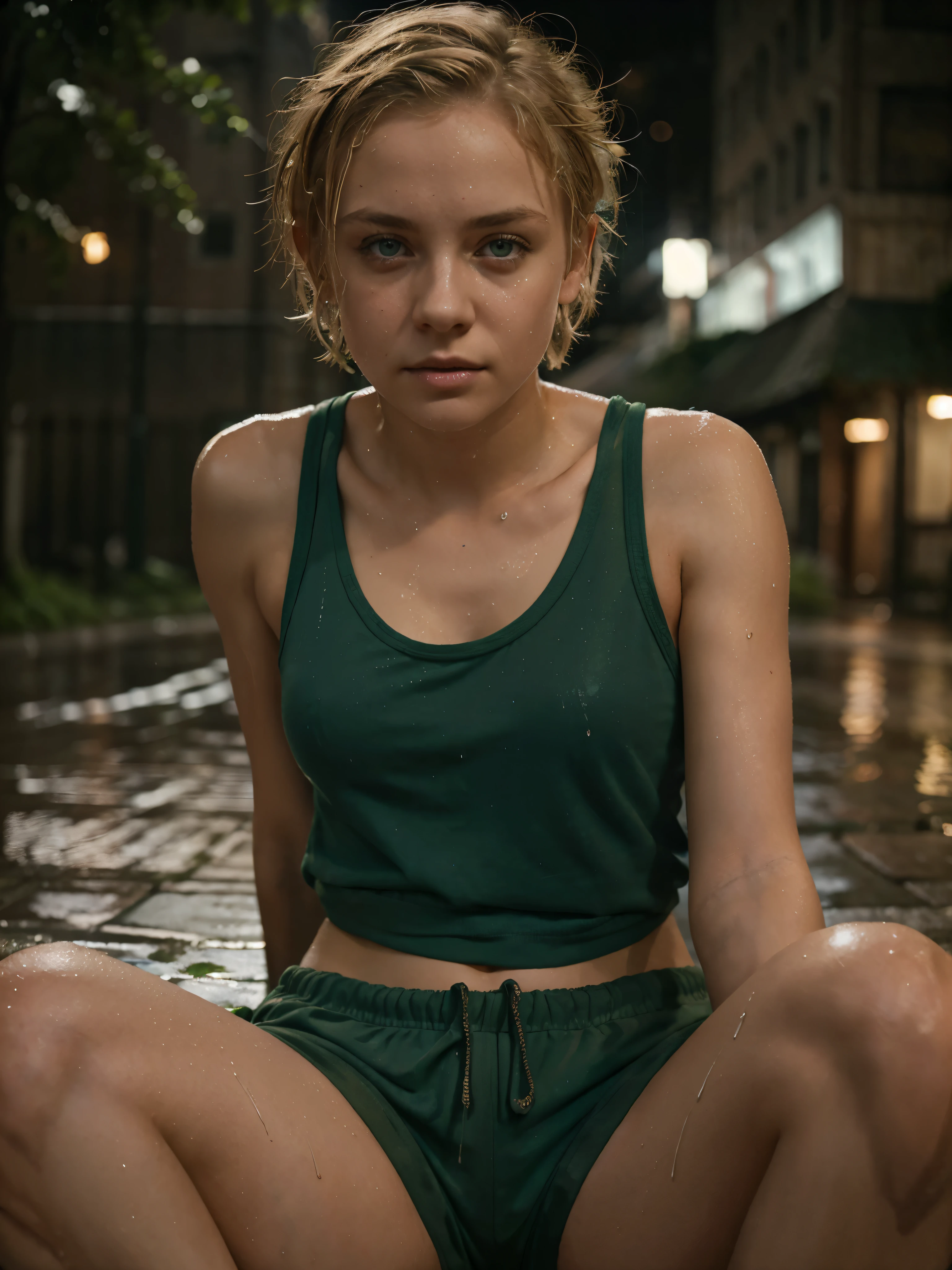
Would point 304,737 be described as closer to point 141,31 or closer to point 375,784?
point 375,784

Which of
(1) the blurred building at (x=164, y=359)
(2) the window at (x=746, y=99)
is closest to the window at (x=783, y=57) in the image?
(2) the window at (x=746, y=99)

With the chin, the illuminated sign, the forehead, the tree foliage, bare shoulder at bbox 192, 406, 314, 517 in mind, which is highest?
the illuminated sign

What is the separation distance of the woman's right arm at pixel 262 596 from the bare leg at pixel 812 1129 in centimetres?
85

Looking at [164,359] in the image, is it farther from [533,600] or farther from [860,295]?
[533,600]

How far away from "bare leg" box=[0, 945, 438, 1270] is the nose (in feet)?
2.63

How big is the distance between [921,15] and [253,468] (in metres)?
21.0

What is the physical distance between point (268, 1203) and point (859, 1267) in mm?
582

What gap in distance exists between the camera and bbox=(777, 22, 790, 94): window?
2217cm

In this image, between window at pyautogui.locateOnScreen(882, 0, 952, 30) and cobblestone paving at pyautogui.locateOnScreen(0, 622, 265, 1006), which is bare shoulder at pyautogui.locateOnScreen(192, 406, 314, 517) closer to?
cobblestone paving at pyautogui.locateOnScreen(0, 622, 265, 1006)

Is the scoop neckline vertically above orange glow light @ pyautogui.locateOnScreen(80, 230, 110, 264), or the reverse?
orange glow light @ pyautogui.locateOnScreen(80, 230, 110, 264)

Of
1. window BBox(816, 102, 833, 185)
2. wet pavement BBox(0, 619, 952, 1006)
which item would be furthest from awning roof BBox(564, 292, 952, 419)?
wet pavement BBox(0, 619, 952, 1006)

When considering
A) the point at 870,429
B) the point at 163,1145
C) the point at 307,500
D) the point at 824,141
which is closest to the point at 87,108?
the point at 307,500

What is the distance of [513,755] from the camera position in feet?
4.96

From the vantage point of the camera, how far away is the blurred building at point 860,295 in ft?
62.0
